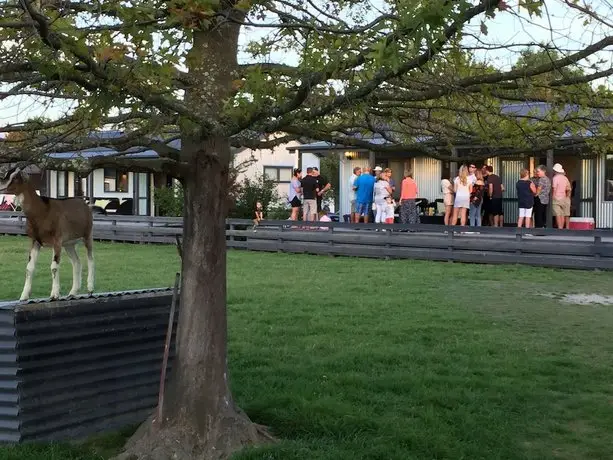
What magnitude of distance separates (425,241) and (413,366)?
460 inches

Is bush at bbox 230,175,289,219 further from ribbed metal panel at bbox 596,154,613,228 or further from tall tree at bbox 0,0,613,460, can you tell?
tall tree at bbox 0,0,613,460

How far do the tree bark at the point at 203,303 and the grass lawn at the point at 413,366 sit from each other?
363mm

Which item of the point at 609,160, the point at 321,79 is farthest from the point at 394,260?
the point at 321,79

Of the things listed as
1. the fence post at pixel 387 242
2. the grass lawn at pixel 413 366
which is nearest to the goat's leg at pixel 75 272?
the grass lawn at pixel 413 366

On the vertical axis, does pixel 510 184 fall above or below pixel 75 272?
above

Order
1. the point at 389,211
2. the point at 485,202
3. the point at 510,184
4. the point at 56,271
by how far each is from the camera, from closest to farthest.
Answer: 1. the point at 56,271
2. the point at 389,211
3. the point at 485,202
4. the point at 510,184

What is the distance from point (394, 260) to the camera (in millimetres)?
20250

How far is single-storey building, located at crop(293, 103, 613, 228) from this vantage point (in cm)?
2542

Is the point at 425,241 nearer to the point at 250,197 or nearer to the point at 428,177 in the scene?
the point at 250,197

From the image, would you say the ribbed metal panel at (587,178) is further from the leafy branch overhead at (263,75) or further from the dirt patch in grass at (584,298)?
the leafy branch overhead at (263,75)

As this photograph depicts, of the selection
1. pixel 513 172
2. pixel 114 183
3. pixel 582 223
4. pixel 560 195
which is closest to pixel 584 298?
pixel 560 195

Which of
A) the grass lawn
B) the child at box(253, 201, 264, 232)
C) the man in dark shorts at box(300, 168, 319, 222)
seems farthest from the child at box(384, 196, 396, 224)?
the grass lawn

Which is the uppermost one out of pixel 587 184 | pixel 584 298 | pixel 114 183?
pixel 114 183

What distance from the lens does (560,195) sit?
22266mm
